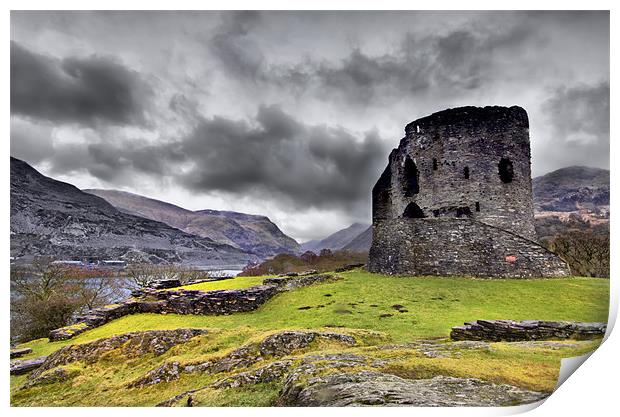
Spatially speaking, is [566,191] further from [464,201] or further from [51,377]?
[51,377]

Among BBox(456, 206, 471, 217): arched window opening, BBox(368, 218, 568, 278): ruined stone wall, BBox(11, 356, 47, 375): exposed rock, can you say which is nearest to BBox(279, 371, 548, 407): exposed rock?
BBox(368, 218, 568, 278): ruined stone wall

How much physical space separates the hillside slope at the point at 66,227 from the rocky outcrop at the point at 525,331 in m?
13.6

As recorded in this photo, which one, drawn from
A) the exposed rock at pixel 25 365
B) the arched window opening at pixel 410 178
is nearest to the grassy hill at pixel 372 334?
the exposed rock at pixel 25 365

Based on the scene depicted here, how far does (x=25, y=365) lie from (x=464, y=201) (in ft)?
61.8

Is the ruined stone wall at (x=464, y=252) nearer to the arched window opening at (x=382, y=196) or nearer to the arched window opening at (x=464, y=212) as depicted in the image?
the arched window opening at (x=464, y=212)

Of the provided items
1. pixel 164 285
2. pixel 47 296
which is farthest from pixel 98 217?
pixel 164 285

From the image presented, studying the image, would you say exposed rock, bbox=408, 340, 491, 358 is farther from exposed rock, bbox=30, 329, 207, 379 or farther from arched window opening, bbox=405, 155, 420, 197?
arched window opening, bbox=405, 155, 420, 197

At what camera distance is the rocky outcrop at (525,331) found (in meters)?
7.74

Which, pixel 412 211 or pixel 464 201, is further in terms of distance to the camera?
pixel 412 211

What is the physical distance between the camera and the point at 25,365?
996cm

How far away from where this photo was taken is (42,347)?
1161cm
